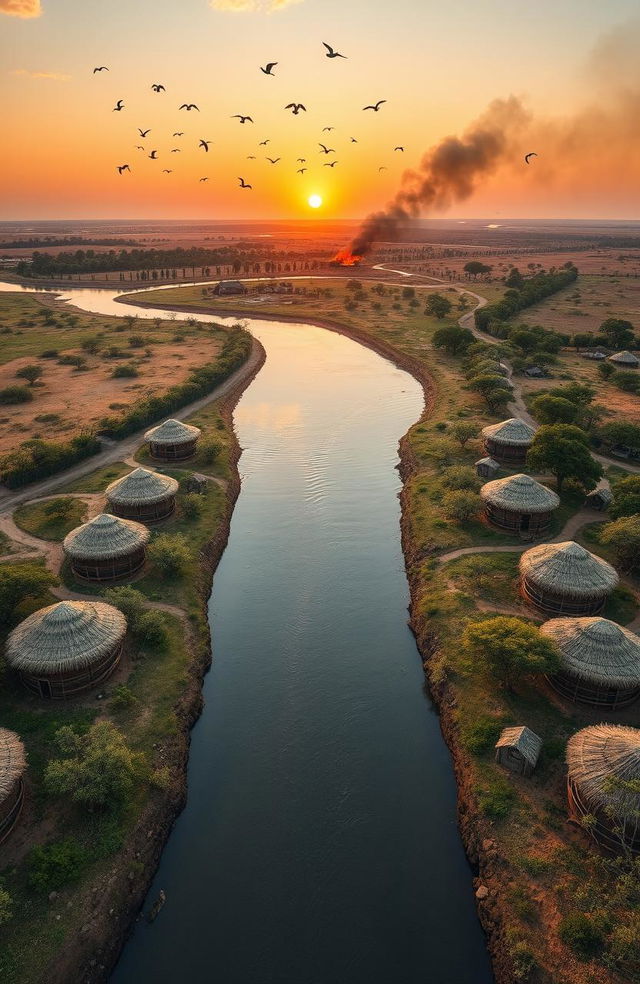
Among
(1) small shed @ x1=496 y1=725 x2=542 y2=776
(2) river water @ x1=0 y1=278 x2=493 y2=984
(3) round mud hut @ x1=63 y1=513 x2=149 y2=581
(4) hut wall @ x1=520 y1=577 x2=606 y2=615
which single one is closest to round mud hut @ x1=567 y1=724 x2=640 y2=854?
(1) small shed @ x1=496 y1=725 x2=542 y2=776

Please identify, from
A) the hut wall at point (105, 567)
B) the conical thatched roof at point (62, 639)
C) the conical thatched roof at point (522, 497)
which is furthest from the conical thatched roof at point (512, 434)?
the conical thatched roof at point (62, 639)

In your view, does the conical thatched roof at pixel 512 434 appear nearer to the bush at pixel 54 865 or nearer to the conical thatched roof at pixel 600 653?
the conical thatched roof at pixel 600 653

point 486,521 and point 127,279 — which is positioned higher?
point 127,279

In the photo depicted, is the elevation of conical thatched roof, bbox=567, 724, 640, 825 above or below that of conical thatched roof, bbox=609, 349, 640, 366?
below

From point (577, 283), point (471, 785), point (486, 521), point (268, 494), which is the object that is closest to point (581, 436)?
point (486, 521)

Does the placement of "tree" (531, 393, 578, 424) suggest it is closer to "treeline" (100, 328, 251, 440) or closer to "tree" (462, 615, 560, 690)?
"tree" (462, 615, 560, 690)

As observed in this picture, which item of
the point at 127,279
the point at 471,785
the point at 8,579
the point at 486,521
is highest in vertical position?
the point at 127,279

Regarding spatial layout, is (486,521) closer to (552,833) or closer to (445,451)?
(445,451)
